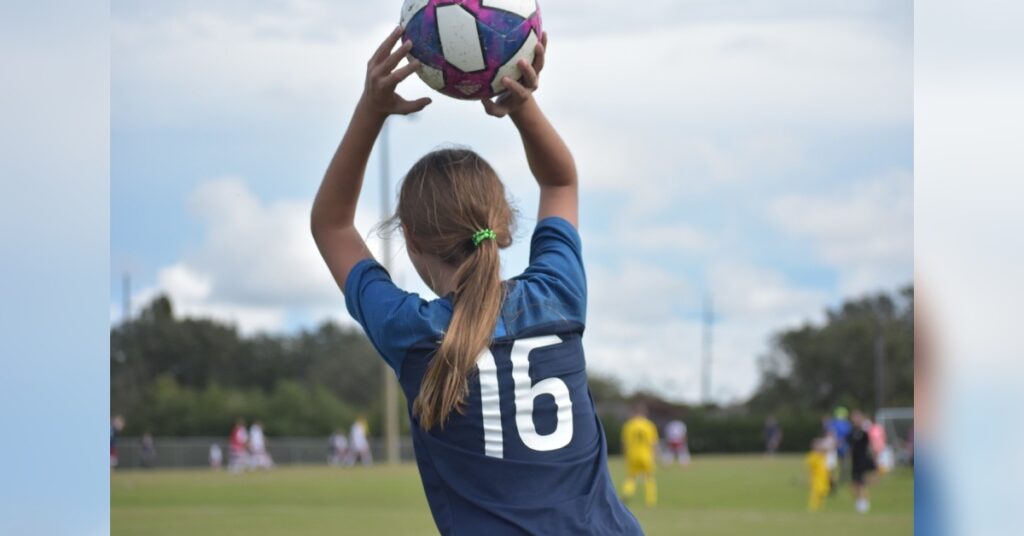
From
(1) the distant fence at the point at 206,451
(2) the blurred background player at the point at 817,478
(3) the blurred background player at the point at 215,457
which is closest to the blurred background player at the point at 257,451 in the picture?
(3) the blurred background player at the point at 215,457

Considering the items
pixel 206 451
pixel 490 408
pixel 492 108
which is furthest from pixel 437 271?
pixel 206 451

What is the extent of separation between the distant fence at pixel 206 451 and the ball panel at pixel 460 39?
43.5m

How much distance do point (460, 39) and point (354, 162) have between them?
482 mm

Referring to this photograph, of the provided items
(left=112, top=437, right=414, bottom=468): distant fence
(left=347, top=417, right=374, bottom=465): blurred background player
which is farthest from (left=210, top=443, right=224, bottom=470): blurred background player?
(left=347, top=417, right=374, bottom=465): blurred background player

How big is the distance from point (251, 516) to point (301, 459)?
34.5m

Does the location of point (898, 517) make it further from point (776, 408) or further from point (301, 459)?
point (776, 408)

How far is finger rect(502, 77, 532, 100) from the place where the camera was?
98.8 inches

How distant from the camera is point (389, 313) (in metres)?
2.36

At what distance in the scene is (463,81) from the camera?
2.82 metres

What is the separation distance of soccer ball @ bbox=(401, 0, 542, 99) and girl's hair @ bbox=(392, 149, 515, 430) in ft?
1.33

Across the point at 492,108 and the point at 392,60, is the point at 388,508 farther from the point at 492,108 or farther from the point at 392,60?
the point at 392,60

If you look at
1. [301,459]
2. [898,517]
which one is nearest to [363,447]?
[301,459]

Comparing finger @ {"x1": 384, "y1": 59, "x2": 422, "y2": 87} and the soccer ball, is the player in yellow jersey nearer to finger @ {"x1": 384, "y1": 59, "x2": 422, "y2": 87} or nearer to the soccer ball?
the soccer ball

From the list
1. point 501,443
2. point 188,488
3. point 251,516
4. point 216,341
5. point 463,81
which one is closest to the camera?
point 501,443
